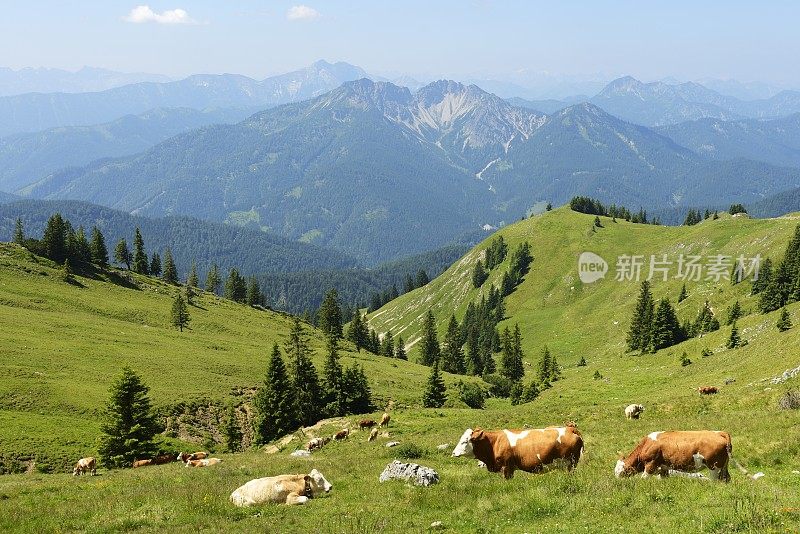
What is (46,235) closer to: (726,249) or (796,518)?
(796,518)

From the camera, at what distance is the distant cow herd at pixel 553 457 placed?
45.3 ft

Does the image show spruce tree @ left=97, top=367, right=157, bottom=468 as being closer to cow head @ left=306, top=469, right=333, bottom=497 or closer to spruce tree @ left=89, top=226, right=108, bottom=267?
cow head @ left=306, top=469, right=333, bottom=497

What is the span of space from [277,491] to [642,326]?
89965mm

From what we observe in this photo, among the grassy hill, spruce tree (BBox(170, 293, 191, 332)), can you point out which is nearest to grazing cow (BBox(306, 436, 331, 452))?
the grassy hill

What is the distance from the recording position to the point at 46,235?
108125 mm

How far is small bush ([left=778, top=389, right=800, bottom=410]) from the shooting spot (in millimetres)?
22484

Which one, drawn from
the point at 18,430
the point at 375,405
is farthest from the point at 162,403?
the point at 375,405

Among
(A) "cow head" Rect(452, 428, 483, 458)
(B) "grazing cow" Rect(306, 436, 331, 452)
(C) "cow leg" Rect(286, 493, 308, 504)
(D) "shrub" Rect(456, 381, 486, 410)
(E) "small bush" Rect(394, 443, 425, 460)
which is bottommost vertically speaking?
(D) "shrub" Rect(456, 381, 486, 410)

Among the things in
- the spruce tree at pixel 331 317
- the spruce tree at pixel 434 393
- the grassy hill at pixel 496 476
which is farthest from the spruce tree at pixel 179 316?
the spruce tree at pixel 434 393

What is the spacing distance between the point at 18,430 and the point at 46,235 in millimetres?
87140

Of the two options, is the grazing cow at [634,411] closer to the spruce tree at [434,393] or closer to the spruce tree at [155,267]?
the spruce tree at [434,393]

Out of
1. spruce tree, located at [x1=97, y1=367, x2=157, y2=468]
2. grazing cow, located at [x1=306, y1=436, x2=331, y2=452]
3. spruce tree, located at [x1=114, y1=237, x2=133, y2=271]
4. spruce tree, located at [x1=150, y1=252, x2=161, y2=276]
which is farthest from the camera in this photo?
spruce tree, located at [x1=150, y1=252, x2=161, y2=276]

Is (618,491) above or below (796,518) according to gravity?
below

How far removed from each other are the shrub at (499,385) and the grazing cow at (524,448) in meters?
69.3
